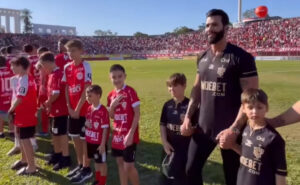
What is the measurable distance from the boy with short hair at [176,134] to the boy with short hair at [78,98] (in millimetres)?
1712

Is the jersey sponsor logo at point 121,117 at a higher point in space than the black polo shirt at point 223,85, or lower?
lower

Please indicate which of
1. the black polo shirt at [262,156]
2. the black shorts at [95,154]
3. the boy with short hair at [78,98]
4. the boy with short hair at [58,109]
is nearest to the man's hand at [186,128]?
the black polo shirt at [262,156]

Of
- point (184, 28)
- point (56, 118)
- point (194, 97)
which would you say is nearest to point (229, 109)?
point (194, 97)

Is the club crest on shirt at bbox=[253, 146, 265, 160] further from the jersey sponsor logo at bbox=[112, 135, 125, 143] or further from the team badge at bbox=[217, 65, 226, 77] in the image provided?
the jersey sponsor logo at bbox=[112, 135, 125, 143]

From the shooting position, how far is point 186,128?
150 inches

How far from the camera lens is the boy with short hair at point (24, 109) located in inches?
209

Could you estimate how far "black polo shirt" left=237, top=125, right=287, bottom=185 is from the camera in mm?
2711

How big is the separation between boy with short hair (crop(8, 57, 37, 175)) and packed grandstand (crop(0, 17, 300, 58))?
1703 inches

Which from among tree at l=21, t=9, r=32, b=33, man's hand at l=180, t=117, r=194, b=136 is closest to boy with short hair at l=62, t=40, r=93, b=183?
man's hand at l=180, t=117, r=194, b=136

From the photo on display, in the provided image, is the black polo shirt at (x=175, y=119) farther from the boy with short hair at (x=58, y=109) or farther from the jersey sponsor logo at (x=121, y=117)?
the boy with short hair at (x=58, y=109)

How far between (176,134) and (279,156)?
1683 mm

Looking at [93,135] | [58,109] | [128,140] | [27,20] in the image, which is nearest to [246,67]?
[128,140]

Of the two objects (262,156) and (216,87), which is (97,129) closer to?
(216,87)

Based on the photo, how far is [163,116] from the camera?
4.30 m
